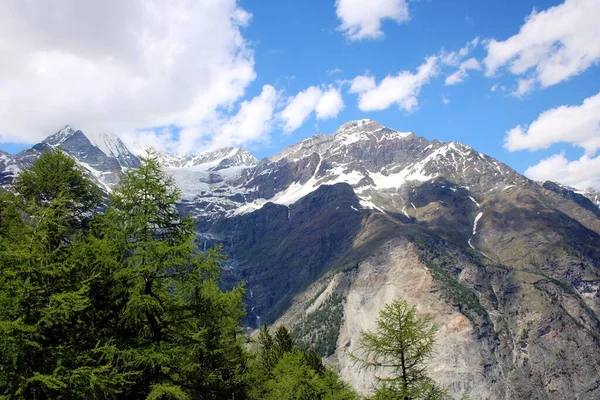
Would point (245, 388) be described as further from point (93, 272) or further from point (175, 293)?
point (93, 272)

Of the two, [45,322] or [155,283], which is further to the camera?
[155,283]

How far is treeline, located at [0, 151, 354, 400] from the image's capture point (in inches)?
448

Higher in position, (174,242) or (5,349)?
(174,242)

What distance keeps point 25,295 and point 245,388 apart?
16.7 metres

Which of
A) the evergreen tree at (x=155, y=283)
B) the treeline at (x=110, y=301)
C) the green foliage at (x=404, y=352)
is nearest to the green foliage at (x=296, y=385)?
the green foliage at (x=404, y=352)

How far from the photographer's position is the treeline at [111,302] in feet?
37.3

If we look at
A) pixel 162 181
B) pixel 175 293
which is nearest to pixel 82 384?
pixel 175 293

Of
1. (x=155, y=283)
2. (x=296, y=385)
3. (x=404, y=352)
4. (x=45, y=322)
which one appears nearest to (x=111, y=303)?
(x=155, y=283)

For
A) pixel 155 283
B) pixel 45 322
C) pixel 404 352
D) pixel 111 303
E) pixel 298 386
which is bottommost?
pixel 298 386

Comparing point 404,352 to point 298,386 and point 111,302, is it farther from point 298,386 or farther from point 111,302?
point 111,302

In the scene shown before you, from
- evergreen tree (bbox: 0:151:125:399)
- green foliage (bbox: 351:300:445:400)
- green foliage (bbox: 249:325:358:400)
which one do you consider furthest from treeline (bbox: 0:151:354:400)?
green foliage (bbox: 249:325:358:400)

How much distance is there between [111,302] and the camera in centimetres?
1389

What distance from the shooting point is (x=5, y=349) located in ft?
35.7

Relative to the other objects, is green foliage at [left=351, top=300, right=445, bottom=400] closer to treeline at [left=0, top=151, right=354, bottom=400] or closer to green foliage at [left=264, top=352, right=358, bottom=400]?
green foliage at [left=264, top=352, right=358, bottom=400]
